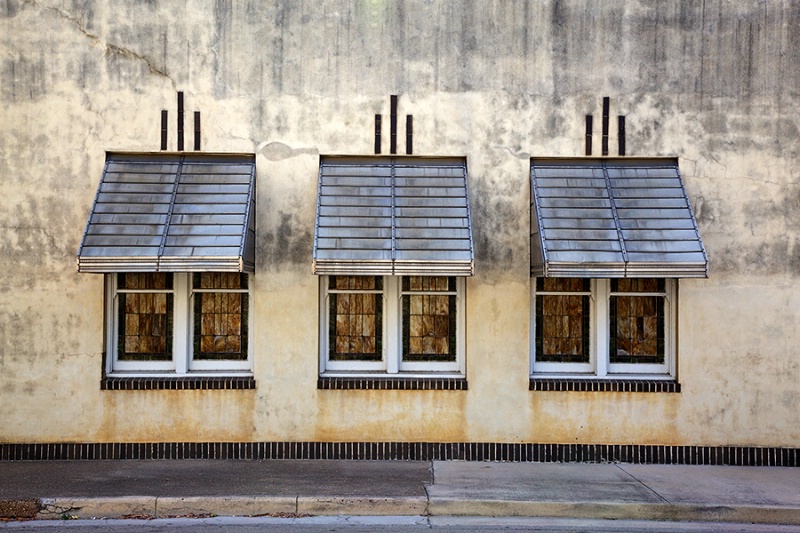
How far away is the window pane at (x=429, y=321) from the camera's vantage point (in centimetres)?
886

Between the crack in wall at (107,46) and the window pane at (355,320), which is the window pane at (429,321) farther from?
the crack in wall at (107,46)

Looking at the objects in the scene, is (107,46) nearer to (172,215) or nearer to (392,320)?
(172,215)

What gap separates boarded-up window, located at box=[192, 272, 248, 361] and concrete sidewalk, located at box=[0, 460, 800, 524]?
138 centimetres

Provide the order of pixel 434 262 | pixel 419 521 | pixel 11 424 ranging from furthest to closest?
pixel 11 424, pixel 434 262, pixel 419 521

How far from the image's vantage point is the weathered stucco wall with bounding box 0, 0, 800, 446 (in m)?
8.59

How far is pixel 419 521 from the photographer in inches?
265

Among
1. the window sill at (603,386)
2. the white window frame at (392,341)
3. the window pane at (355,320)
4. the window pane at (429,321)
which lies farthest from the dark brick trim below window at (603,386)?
the window pane at (355,320)

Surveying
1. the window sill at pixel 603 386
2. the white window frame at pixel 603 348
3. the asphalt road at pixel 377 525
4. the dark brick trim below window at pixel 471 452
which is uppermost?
the white window frame at pixel 603 348

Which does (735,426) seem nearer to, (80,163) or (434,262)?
(434,262)

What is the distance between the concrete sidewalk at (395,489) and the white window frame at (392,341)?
1.14 m

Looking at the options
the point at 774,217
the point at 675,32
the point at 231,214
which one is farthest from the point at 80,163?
the point at 774,217

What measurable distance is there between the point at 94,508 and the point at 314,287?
11.2 ft

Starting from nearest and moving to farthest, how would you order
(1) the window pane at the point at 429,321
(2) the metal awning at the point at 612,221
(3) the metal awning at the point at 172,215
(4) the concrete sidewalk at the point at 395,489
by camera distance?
(4) the concrete sidewalk at the point at 395,489 < (3) the metal awning at the point at 172,215 < (2) the metal awning at the point at 612,221 < (1) the window pane at the point at 429,321

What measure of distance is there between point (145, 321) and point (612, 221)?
19.6 feet
